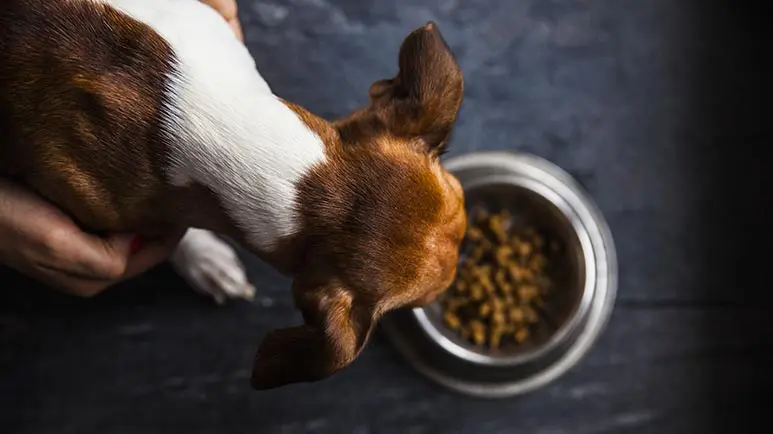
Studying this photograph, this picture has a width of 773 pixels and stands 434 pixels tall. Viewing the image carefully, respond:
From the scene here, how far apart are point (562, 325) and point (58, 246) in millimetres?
1204

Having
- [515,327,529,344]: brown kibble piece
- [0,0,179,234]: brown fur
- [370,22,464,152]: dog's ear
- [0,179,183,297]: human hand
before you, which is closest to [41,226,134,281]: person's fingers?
[0,179,183,297]: human hand

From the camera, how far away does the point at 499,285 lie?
7.33 feet

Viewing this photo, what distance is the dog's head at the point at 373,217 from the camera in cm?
142

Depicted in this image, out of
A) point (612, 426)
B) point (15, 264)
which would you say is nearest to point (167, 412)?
point (15, 264)

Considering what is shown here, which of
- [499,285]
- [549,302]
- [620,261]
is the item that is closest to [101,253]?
[499,285]

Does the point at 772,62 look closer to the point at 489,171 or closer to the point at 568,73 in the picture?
the point at 568,73

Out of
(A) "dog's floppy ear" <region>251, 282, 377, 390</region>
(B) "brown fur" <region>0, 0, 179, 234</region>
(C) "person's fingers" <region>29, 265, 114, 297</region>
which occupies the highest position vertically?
(B) "brown fur" <region>0, 0, 179, 234</region>

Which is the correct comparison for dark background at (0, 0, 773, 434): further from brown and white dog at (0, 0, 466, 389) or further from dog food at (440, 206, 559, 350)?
brown and white dog at (0, 0, 466, 389)

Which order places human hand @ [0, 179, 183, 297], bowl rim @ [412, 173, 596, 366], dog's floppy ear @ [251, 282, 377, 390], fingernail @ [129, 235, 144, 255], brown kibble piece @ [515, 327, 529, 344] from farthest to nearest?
brown kibble piece @ [515, 327, 529, 344] < bowl rim @ [412, 173, 596, 366] < fingernail @ [129, 235, 144, 255] < human hand @ [0, 179, 183, 297] < dog's floppy ear @ [251, 282, 377, 390]

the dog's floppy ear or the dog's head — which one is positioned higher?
the dog's head

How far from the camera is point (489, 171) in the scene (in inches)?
86.9

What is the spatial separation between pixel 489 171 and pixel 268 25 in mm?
738

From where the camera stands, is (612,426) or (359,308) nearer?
(359,308)

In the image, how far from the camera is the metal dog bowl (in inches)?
83.3
